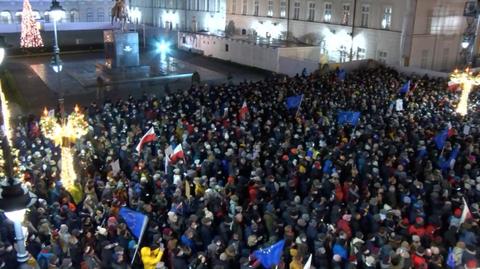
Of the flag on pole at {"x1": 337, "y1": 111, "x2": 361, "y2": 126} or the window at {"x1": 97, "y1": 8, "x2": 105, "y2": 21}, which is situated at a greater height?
the window at {"x1": 97, "y1": 8, "x2": 105, "y2": 21}

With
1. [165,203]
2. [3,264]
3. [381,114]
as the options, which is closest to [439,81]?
[381,114]

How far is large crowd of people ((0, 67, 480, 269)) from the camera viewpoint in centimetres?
971

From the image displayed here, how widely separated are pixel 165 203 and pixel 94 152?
4.84 meters

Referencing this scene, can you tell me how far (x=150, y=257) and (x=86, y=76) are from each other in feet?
92.8

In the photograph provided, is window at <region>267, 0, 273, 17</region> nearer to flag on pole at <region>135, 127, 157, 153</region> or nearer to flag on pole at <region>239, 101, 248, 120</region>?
flag on pole at <region>239, 101, 248, 120</region>

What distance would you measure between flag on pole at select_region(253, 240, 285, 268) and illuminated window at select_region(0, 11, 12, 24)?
59.5 meters

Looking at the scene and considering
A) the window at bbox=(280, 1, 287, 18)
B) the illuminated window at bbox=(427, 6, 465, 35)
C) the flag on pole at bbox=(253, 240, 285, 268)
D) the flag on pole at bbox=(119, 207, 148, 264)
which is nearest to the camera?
the flag on pole at bbox=(253, 240, 285, 268)

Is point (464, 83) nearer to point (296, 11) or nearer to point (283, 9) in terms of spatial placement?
point (296, 11)

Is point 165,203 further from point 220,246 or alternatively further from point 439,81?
point 439,81

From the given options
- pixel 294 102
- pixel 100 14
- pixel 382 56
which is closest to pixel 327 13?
pixel 382 56

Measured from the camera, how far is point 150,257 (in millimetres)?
9664

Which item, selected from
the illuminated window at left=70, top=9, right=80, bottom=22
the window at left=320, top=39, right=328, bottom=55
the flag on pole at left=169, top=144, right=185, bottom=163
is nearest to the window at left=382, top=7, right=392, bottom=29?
the window at left=320, top=39, right=328, bottom=55

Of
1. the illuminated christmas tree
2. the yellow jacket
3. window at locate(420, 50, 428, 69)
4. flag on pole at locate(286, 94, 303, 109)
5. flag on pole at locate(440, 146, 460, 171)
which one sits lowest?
the yellow jacket

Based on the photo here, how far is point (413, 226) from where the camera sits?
10594 mm
